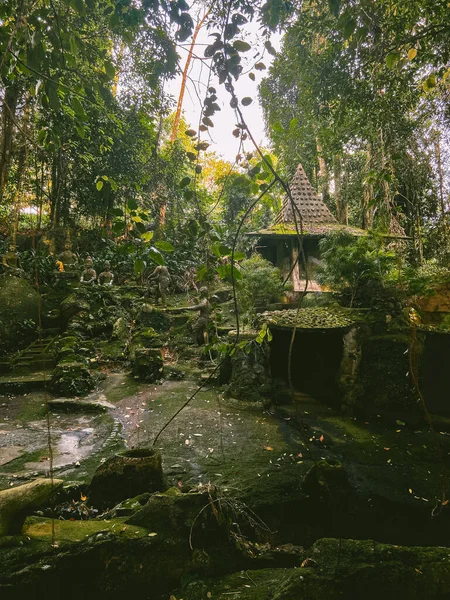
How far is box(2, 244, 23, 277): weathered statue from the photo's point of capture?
A: 451 inches

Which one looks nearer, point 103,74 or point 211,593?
point 211,593

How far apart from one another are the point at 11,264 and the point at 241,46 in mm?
12600

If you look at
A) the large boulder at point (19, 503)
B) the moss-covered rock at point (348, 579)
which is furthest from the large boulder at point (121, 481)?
the moss-covered rock at point (348, 579)

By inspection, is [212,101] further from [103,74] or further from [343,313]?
[343,313]

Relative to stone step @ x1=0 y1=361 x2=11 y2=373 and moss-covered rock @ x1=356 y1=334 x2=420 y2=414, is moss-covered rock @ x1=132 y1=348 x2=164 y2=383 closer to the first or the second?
stone step @ x1=0 y1=361 x2=11 y2=373

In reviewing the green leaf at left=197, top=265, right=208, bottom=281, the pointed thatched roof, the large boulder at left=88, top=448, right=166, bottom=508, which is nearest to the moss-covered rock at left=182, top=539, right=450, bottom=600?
the large boulder at left=88, top=448, right=166, bottom=508

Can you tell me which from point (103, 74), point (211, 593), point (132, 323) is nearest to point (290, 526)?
point (211, 593)

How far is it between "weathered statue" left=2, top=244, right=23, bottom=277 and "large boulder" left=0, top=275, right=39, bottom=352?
1.07 feet

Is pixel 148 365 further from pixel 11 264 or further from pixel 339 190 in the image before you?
pixel 339 190

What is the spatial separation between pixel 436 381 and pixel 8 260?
13.0 metres

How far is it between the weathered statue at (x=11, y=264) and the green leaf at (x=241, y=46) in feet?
38.3

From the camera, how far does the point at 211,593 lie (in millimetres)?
2352

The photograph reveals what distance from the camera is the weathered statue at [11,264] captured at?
1146 centimetres

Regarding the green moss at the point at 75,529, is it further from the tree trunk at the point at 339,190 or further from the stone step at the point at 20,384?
the tree trunk at the point at 339,190
